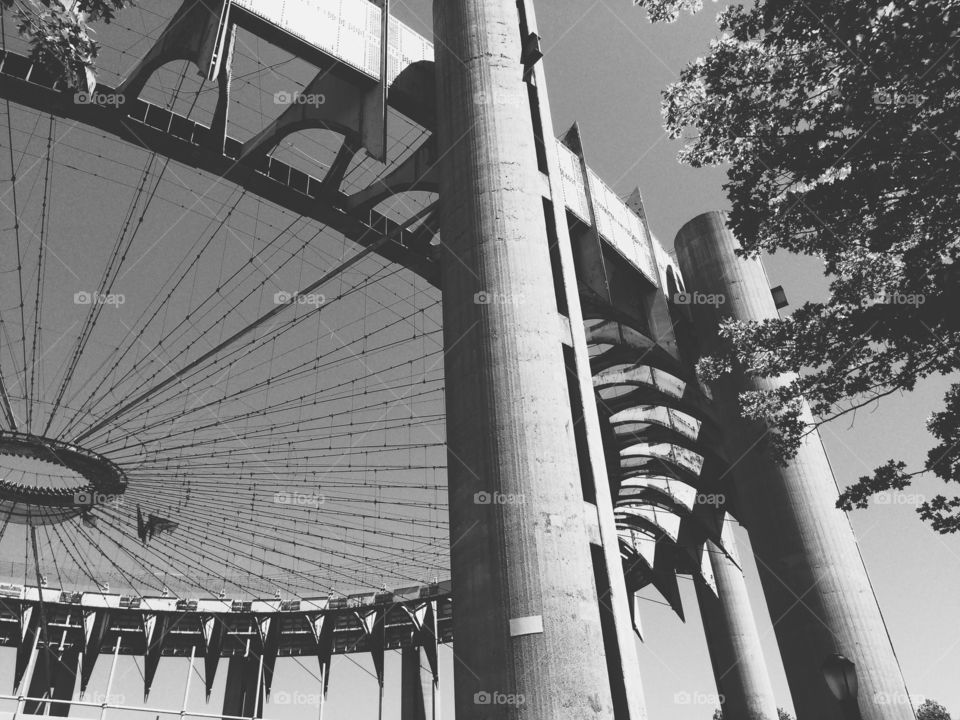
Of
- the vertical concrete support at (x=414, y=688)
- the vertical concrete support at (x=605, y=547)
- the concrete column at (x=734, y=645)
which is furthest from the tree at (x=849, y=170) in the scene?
the vertical concrete support at (x=414, y=688)

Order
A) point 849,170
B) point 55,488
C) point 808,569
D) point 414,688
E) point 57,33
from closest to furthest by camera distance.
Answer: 1. point 57,33
2. point 849,170
3. point 808,569
4. point 55,488
5. point 414,688

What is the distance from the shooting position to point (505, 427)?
15008mm

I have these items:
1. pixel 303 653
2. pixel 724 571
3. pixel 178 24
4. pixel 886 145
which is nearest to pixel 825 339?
pixel 886 145

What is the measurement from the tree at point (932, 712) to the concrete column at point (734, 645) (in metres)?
72.1

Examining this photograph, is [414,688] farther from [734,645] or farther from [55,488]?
[55,488]

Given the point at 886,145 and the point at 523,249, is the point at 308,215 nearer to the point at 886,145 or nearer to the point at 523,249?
the point at 523,249

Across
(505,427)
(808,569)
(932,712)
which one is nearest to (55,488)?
(505,427)

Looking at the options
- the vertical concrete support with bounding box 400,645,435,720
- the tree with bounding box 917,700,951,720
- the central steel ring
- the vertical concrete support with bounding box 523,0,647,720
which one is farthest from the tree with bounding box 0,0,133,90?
the tree with bounding box 917,700,951,720

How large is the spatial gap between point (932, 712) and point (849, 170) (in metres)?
121

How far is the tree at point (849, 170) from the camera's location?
10.4 metres

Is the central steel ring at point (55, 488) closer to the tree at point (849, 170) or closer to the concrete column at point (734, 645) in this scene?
the tree at point (849, 170)

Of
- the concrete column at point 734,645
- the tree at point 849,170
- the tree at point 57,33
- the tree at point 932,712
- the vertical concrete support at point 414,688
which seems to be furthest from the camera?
the tree at point 932,712

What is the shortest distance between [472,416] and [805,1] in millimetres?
10458

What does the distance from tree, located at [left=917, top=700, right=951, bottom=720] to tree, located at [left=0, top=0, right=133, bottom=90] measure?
118867mm
